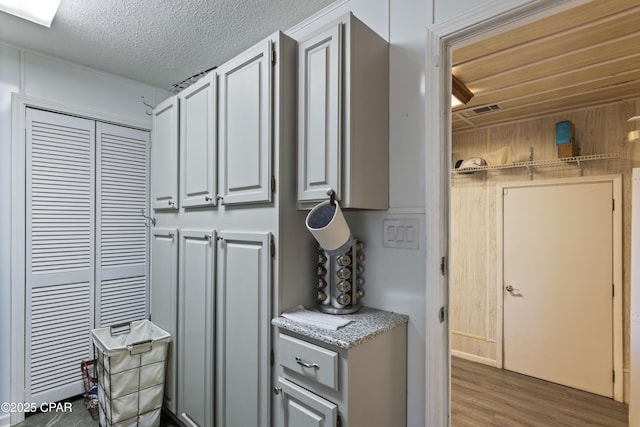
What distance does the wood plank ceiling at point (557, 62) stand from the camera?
65.2 inches

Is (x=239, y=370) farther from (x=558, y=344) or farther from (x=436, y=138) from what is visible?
(x=558, y=344)

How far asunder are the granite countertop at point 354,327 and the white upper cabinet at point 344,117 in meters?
0.49

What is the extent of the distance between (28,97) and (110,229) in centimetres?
107

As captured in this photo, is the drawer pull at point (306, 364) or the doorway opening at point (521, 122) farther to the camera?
the doorway opening at point (521, 122)

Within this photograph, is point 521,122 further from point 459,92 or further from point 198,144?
point 198,144

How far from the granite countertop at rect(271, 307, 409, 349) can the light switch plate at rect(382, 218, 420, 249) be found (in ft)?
1.05

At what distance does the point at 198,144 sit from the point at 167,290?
1.05 meters

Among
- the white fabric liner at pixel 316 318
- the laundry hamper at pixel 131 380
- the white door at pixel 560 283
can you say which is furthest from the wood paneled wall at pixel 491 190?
the laundry hamper at pixel 131 380

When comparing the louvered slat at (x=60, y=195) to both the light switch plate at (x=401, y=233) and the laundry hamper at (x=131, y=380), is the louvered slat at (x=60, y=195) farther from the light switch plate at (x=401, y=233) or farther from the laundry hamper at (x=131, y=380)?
the light switch plate at (x=401, y=233)

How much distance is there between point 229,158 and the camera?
1725 millimetres

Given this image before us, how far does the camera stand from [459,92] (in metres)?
2.48

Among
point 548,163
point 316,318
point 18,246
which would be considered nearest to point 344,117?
point 316,318

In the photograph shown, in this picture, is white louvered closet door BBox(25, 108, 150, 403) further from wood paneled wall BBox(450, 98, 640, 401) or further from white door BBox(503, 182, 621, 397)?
white door BBox(503, 182, 621, 397)

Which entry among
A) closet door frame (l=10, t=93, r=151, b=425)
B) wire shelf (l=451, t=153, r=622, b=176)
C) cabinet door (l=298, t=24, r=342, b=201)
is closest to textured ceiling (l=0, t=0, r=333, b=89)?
closet door frame (l=10, t=93, r=151, b=425)
